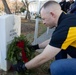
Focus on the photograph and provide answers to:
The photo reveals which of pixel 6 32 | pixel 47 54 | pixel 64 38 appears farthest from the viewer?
pixel 6 32

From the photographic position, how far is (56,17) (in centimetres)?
262

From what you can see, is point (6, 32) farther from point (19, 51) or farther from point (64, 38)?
point (64, 38)

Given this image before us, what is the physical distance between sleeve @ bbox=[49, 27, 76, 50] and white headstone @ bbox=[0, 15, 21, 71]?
3.42 ft

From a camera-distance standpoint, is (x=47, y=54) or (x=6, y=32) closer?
(x=47, y=54)

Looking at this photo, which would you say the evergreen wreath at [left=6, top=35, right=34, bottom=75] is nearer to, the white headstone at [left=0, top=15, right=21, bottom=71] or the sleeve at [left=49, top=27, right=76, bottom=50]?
the white headstone at [left=0, top=15, right=21, bottom=71]

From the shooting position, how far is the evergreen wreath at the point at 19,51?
328 cm

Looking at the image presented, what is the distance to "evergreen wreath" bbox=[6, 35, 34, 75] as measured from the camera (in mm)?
3283

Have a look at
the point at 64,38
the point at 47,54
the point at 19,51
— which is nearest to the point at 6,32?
the point at 19,51

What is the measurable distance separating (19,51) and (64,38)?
1118 millimetres

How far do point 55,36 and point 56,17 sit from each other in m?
0.28

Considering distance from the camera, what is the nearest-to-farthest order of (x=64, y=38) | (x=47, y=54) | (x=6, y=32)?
(x=64, y=38), (x=47, y=54), (x=6, y=32)

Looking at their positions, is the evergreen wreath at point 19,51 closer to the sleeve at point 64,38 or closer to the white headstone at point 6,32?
the white headstone at point 6,32

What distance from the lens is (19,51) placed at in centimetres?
335

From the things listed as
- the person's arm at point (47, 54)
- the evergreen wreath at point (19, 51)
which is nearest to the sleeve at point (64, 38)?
the person's arm at point (47, 54)
